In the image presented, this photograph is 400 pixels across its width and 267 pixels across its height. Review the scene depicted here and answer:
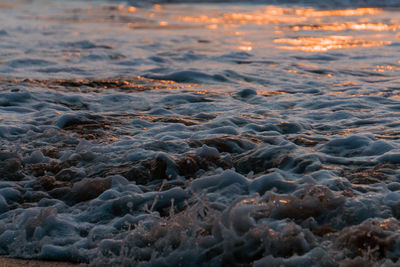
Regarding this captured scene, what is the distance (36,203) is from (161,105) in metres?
2.71

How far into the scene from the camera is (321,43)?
1017 centimetres

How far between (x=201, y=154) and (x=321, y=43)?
23.2 ft

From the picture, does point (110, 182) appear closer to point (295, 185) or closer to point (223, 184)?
point (223, 184)

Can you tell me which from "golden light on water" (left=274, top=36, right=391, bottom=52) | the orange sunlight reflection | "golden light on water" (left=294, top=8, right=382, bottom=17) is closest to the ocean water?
"golden light on water" (left=274, top=36, right=391, bottom=52)

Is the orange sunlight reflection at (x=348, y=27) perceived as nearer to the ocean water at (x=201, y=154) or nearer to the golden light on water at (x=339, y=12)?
the ocean water at (x=201, y=154)

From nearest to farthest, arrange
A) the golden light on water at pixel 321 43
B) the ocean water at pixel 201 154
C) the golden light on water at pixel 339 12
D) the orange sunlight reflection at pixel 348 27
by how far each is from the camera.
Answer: the ocean water at pixel 201 154, the golden light on water at pixel 321 43, the orange sunlight reflection at pixel 348 27, the golden light on water at pixel 339 12

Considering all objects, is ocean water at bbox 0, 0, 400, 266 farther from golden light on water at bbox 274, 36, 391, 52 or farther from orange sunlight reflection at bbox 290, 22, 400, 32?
orange sunlight reflection at bbox 290, 22, 400, 32

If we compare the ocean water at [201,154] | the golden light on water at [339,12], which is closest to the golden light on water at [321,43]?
the ocean water at [201,154]

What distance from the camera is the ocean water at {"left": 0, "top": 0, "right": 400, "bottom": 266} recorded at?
2559 mm

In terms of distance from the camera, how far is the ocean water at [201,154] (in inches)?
101

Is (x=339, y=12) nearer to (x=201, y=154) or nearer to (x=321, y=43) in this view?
(x=321, y=43)

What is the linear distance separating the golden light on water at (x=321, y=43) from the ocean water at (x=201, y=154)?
0.12 metres

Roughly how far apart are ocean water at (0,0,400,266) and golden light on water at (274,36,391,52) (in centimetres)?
12

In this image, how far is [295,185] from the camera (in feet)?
10.6
